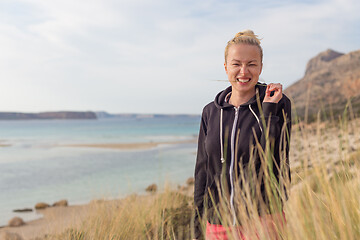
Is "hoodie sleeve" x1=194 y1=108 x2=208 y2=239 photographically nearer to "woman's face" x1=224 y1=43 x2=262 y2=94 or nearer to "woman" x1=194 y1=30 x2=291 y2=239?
"woman" x1=194 y1=30 x2=291 y2=239

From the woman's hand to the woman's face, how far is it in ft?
0.36

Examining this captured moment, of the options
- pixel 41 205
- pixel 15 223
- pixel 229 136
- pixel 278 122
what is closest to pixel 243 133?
pixel 229 136

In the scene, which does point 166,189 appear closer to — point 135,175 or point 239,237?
point 239,237

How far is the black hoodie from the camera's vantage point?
1.77 metres

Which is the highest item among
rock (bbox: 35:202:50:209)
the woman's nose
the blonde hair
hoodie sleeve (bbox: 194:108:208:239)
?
the blonde hair

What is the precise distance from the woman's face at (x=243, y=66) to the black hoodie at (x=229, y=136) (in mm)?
92

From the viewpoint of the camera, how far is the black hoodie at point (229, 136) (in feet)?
5.81

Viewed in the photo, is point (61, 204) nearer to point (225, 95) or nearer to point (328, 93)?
point (225, 95)

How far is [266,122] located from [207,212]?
0.64 m

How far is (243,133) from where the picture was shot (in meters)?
1.83

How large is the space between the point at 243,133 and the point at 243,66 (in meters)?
0.37

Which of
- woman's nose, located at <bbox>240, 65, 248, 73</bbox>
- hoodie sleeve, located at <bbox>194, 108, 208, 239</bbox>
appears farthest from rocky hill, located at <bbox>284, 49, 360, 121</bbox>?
hoodie sleeve, located at <bbox>194, 108, 208, 239</bbox>

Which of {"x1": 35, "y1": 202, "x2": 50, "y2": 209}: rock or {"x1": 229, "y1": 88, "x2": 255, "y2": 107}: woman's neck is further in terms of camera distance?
{"x1": 35, "y1": 202, "x2": 50, "y2": 209}: rock

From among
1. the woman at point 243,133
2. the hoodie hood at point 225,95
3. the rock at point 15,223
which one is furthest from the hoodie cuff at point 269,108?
the rock at point 15,223
